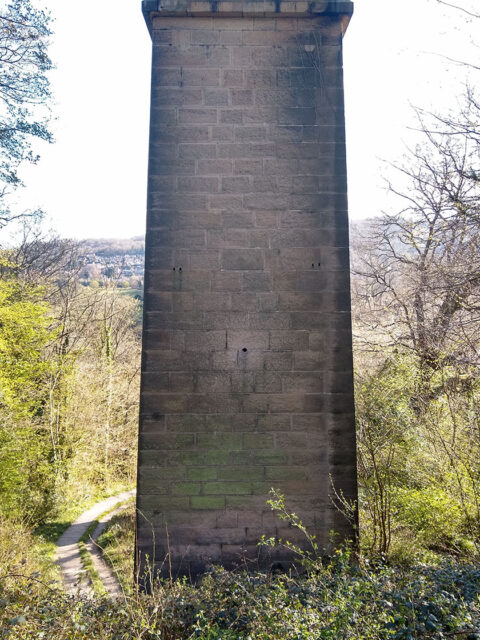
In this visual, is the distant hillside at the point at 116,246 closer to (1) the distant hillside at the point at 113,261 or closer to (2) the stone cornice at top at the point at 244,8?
(1) the distant hillside at the point at 113,261

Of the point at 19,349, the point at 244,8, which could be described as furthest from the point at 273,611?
the point at 19,349

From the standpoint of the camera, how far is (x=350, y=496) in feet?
14.5

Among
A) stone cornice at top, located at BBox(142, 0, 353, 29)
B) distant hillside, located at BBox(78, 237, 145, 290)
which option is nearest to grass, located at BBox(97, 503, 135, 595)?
stone cornice at top, located at BBox(142, 0, 353, 29)

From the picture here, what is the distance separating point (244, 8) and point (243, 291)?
3.04 meters

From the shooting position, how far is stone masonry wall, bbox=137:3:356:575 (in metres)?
4.39

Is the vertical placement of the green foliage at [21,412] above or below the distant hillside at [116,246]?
below

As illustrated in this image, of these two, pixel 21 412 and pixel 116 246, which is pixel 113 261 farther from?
pixel 21 412

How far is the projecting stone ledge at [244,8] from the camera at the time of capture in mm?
4758

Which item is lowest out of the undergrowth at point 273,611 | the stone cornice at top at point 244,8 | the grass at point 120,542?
the grass at point 120,542

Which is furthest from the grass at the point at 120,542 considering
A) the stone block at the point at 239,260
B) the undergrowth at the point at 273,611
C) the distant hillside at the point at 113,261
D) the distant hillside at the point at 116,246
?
the distant hillside at the point at 116,246

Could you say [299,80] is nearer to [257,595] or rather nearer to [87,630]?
[257,595]

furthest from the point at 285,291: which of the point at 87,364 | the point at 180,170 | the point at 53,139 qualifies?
the point at 87,364

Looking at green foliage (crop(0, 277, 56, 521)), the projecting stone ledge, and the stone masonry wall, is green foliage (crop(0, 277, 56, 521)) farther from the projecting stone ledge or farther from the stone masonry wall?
the projecting stone ledge

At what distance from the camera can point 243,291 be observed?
15.1ft
